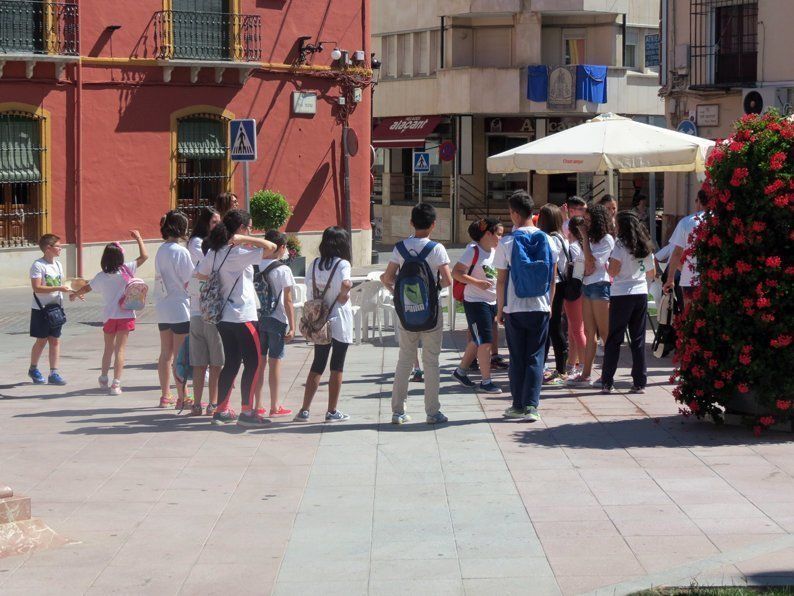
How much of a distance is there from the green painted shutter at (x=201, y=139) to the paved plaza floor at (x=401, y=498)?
1623 cm

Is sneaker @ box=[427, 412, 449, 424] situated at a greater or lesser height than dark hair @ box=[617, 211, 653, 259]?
lesser

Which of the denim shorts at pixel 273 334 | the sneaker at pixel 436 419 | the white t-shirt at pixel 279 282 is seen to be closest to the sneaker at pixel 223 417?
the denim shorts at pixel 273 334

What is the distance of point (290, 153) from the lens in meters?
29.5

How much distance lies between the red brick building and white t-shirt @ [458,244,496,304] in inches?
569

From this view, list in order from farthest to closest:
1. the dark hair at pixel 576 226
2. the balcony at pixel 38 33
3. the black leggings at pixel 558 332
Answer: the balcony at pixel 38 33
the dark hair at pixel 576 226
the black leggings at pixel 558 332

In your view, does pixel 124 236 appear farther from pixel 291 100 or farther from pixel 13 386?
pixel 13 386

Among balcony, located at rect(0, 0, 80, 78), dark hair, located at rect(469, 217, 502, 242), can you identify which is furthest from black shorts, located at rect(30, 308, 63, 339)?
balcony, located at rect(0, 0, 80, 78)

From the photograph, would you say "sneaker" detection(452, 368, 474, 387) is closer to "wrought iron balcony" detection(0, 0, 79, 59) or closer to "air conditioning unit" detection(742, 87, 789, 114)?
"wrought iron balcony" detection(0, 0, 79, 59)

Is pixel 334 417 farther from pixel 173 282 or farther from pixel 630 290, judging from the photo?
pixel 630 290

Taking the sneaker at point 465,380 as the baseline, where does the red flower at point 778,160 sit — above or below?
above

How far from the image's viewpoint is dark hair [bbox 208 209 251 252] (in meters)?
10.2

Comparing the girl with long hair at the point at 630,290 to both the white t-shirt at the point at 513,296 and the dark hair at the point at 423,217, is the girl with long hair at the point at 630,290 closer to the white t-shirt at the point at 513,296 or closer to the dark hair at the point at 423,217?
the white t-shirt at the point at 513,296

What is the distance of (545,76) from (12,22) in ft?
64.8

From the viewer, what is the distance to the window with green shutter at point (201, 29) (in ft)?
89.8
